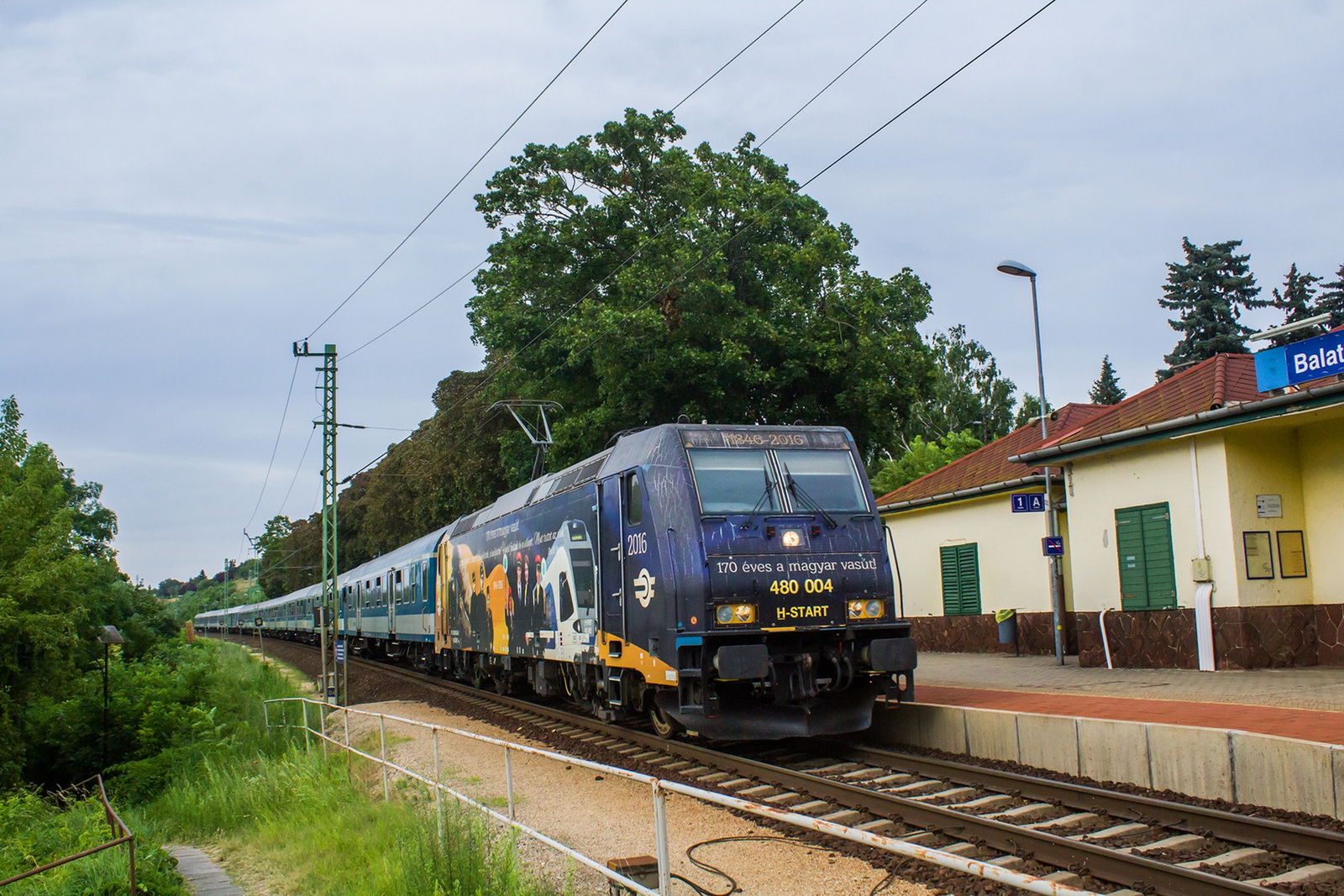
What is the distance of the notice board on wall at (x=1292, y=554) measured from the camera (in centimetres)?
1374

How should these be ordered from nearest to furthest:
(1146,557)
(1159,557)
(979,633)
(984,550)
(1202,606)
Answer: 1. (1202,606)
2. (1159,557)
3. (1146,557)
4. (984,550)
5. (979,633)

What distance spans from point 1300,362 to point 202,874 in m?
12.9

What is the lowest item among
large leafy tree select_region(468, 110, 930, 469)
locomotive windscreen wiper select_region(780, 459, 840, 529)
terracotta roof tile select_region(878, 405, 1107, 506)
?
locomotive windscreen wiper select_region(780, 459, 840, 529)

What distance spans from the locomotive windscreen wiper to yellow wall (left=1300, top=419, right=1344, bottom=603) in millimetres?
7684

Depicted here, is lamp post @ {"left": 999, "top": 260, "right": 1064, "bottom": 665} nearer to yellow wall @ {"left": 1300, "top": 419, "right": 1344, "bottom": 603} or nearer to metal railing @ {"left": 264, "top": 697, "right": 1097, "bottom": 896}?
yellow wall @ {"left": 1300, "top": 419, "right": 1344, "bottom": 603}

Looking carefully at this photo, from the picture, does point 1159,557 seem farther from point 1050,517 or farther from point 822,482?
point 822,482

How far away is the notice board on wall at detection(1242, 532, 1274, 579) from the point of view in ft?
44.3

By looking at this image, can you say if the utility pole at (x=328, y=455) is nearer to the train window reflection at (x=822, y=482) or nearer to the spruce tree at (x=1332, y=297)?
the train window reflection at (x=822, y=482)

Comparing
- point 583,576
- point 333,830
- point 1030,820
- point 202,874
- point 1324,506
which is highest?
point 1324,506

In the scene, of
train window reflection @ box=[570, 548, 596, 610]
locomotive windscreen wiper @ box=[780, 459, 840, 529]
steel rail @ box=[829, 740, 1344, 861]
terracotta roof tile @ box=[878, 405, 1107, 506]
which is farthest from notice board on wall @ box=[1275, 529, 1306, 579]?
train window reflection @ box=[570, 548, 596, 610]

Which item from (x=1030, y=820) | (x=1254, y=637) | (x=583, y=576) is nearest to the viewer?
(x=1030, y=820)

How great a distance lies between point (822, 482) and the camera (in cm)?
1066

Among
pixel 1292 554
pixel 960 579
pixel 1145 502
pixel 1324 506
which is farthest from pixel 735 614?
pixel 960 579

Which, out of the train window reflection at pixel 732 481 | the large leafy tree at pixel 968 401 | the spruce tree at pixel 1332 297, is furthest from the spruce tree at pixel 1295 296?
the train window reflection at pixel 732 481
